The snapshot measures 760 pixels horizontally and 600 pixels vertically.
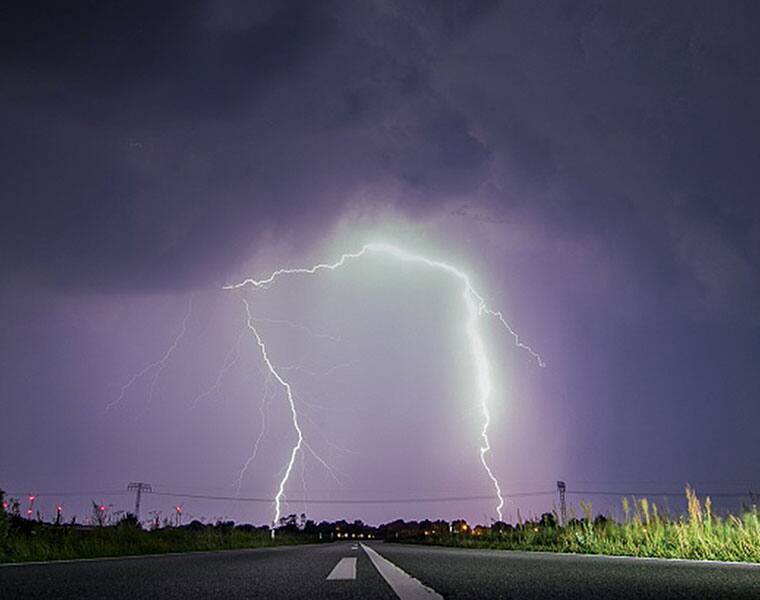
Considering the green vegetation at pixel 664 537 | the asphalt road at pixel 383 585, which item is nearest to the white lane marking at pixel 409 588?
the asphalt road at pixel 383 585

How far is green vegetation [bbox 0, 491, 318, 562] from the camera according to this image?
Answer: 32.6ft

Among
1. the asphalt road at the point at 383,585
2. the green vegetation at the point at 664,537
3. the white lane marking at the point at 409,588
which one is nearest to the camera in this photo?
the white lane marking at the point at 409,588

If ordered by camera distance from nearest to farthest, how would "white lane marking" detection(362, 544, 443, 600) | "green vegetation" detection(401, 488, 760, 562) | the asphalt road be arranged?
"white lane marking" detection(362, 544, 443, 600)
the asphalt road
"green vegetation" detection(401, 488, 760, 562)

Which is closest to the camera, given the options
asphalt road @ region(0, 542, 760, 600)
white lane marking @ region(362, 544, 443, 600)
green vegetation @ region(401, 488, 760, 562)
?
white lane marking @ region(362, 544, 443, 600)

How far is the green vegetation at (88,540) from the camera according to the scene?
992 centimetres

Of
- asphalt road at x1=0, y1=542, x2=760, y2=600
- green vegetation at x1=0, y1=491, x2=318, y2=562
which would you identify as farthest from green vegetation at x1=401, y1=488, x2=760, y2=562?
green vegetation at x1=0, y1=491, x2=318, y2=562

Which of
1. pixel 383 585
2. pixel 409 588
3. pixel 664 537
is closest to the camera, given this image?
pixel 409 588

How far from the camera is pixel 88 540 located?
12.7m

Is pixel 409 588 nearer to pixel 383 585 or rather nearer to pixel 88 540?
pixel 383 585

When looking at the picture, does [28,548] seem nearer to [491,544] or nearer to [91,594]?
[91,594]

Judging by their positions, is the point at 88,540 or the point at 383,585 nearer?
the point at 383,585

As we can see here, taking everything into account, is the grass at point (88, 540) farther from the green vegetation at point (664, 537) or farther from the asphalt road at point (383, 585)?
the green vegetation at point (664, 537)

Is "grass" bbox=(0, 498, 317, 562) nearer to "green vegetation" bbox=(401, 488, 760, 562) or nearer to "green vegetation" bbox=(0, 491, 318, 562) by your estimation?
"green vegetation" bbox=(0, 491, 318, 562)

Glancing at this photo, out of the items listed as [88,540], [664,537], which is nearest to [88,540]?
[88,540]
